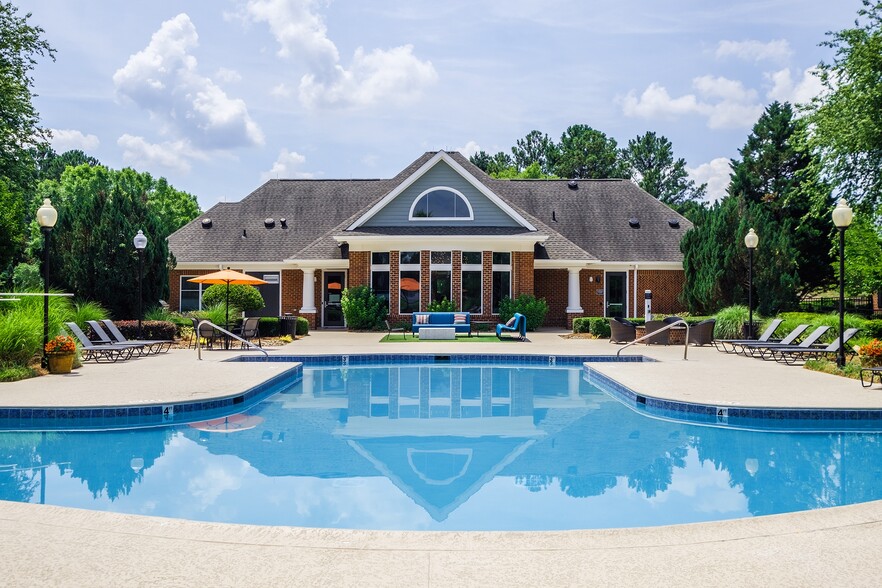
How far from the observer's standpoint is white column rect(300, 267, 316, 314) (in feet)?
88.9

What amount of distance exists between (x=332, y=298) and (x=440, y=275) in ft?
16.5

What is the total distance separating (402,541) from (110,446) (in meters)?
5.97

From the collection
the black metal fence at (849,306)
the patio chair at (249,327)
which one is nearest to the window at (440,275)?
the patio chair at (249,327)

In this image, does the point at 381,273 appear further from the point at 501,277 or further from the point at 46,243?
the point at 46,243

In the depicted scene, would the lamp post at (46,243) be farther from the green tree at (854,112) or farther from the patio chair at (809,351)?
the green tree at (854,112)

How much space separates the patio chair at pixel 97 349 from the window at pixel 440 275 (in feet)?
37.5

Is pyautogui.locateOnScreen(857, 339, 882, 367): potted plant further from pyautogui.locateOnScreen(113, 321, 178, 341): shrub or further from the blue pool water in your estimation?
pyautogui.locateOnScreen(113, 321, 178, 341): shrub

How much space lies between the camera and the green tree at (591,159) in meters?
59.5

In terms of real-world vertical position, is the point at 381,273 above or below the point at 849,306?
above

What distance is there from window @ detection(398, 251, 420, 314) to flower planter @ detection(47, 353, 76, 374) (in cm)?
1340

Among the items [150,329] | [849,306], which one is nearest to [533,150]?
[849,306]

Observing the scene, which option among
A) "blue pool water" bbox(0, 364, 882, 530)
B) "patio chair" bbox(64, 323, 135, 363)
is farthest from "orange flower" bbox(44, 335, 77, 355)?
"blue pool water" bbox(0, 364, 882, 530)

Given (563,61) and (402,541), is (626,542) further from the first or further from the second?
(563,61)

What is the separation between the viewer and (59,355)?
13.9 m
